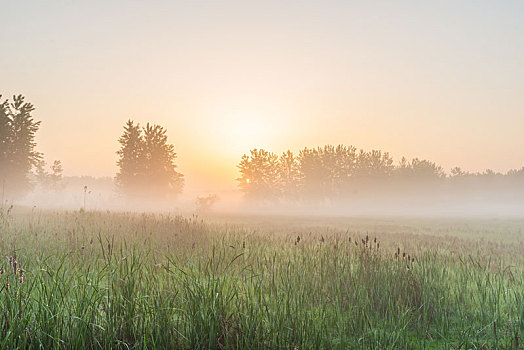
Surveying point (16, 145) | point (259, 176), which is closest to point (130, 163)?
point (16, 145)

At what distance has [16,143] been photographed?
27719 millimetres

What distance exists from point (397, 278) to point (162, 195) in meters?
46.7

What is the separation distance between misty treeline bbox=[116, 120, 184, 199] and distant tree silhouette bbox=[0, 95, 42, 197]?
49.3 feet

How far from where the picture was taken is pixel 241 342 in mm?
2871

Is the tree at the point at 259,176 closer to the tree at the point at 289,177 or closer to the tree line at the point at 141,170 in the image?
the tree at the point at 289,177

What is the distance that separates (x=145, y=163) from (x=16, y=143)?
1843cm

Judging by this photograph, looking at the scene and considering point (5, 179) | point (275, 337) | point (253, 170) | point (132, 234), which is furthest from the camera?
point (253, 170)

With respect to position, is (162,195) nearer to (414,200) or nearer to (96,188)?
(414,200)

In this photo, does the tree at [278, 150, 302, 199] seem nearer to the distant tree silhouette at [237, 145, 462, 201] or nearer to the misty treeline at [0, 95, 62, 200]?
the distant tree silhouette at [237, 145, 462, 201]

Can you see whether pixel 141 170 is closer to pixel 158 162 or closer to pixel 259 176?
pixel 158 162

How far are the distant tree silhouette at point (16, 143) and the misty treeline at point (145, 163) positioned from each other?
1502 cm

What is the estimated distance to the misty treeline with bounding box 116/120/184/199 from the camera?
44.6 meters

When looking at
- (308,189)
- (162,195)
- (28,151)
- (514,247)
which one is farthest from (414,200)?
(28,151)

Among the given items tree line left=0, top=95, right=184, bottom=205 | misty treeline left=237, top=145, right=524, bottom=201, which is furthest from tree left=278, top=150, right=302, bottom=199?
tree line left=0, top=95, right=184, bottom=205
